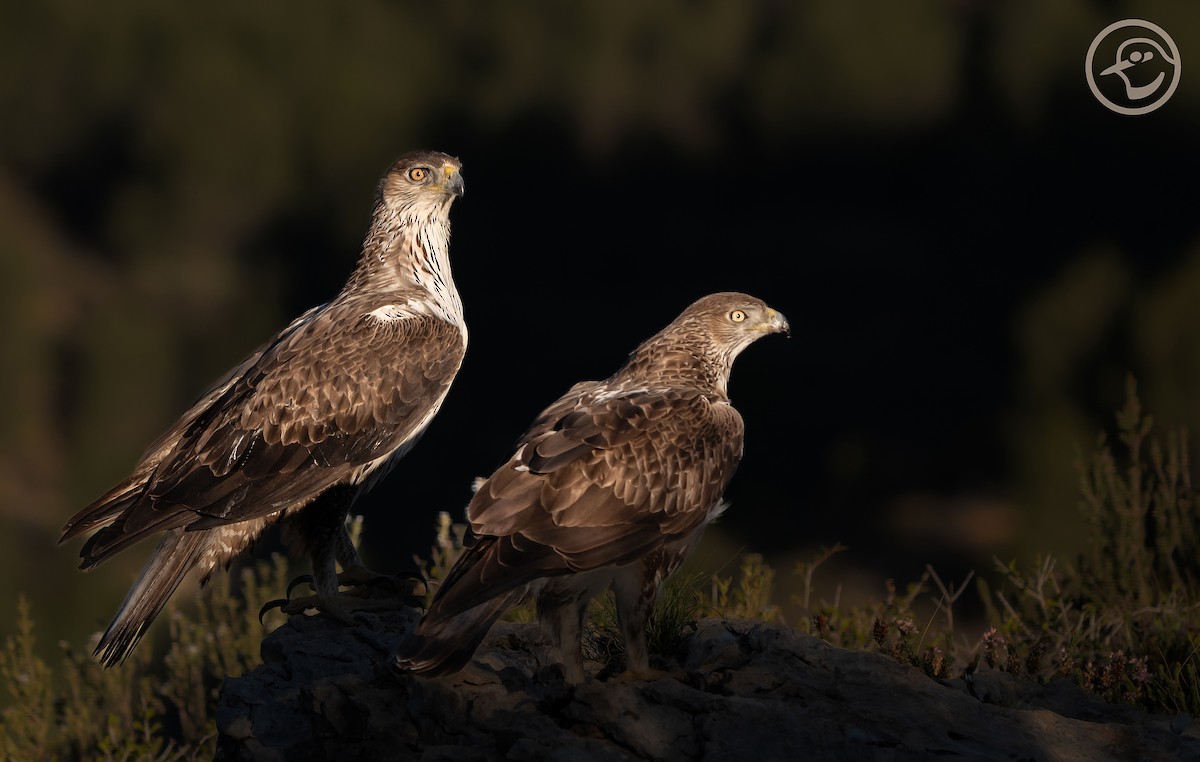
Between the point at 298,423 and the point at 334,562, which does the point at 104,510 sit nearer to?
the point at 298,423

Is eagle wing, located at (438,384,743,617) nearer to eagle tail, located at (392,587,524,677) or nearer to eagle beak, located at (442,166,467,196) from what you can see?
eagle tail, located at (392,587,524,677)

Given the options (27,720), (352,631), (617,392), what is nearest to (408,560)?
(27,720)

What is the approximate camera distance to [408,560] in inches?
424

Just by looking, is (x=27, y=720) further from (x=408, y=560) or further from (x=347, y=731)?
(x=408, y=560)

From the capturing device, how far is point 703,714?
13.1ft

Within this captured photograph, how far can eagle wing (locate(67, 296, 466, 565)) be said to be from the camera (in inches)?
214

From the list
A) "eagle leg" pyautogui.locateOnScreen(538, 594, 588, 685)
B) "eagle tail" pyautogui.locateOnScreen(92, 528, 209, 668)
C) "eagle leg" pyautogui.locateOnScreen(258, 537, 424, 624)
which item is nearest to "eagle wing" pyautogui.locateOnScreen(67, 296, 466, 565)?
"eagle tail" pyautogui.locateOnScreen(92, 528, 209, 668)

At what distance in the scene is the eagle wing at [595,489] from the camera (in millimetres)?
4027

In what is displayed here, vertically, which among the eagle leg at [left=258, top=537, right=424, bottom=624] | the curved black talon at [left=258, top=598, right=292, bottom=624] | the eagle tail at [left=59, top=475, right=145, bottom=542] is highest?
the eagle tail at [left=59, top=475, right=145, bottom=542]

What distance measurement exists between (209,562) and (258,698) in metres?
1.21

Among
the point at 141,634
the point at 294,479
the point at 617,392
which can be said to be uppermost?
the point at 617,392

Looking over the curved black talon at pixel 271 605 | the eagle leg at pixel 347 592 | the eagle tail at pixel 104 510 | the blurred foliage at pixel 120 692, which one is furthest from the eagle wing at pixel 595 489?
the blurred foliage at pixel 120 692

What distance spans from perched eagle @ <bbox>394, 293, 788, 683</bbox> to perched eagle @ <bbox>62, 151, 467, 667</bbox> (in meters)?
1.22

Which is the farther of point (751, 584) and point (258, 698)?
point (751, 584)
